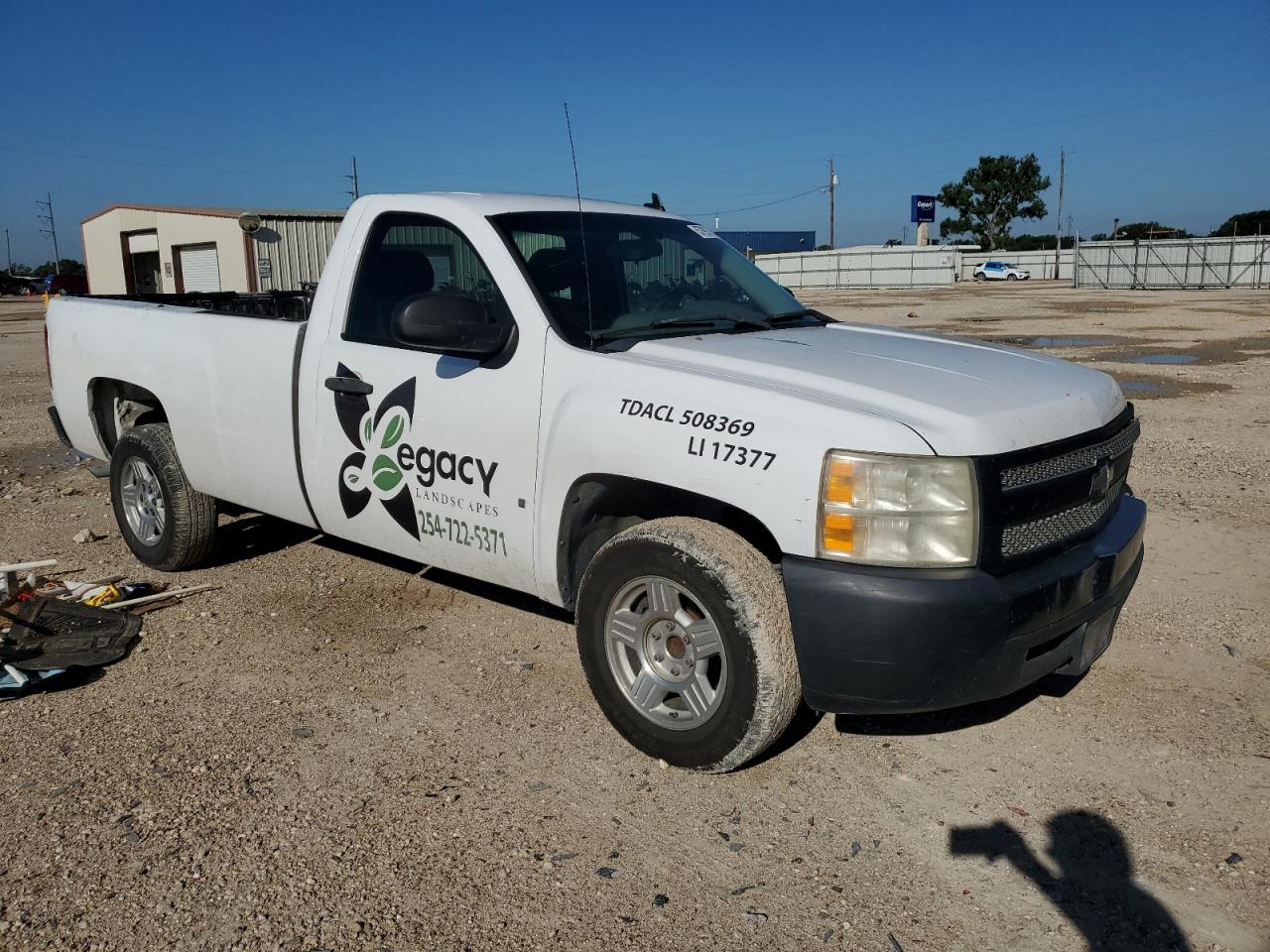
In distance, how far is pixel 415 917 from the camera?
2.77 meters

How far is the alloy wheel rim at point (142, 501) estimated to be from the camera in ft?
18.5

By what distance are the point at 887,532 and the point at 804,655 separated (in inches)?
17.4

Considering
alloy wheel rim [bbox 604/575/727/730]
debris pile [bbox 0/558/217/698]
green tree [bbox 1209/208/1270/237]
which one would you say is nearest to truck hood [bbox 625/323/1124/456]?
alloy wheel rim [bbox 604/575/727/730]

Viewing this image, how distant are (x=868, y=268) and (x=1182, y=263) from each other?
60.4ft

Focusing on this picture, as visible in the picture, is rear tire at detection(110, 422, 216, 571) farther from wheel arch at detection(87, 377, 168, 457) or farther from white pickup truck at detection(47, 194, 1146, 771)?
white pickup truck at detection(47, 194, 1146, 771)

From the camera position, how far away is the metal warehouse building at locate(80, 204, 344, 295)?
1281 inches

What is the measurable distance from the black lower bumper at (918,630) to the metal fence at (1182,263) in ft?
151

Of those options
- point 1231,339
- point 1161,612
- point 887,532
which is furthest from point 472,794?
point 1231,339

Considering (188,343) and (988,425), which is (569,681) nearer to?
(988,425)

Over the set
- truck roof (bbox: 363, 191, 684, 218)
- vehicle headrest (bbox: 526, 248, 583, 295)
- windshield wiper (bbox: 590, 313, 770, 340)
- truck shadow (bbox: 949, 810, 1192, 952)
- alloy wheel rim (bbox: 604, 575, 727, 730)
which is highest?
truck roof (bbox: 363, 191, 684, 218)

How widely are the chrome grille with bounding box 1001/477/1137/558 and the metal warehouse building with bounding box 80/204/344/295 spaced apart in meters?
25.5

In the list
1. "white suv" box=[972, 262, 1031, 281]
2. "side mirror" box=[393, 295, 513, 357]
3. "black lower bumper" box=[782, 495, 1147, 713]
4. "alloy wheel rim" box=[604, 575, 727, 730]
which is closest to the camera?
"black lower bumper" box=[782, 495, 1147, 713]

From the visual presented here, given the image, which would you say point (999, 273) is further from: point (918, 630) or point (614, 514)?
point (918, 630)

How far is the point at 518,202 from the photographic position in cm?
446
